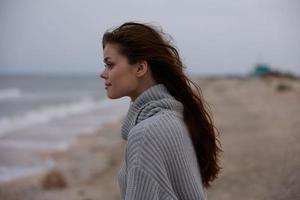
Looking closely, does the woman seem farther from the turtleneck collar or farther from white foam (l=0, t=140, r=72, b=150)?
white foam (l=0, t=140, r=72, b=150)

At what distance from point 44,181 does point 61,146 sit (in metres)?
6.16

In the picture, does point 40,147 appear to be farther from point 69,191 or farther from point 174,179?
point 174,179

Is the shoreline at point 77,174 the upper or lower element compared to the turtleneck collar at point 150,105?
lower

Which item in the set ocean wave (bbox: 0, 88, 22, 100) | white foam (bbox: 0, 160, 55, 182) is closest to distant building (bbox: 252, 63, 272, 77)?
ocean wave (bbox: 0, 88, 22, 100)

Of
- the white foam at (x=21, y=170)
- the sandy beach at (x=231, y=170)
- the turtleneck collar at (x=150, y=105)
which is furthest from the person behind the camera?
the white foam at (x=21, y=170)

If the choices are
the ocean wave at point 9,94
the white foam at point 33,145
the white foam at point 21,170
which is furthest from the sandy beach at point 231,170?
the ocean wave at point 9,94

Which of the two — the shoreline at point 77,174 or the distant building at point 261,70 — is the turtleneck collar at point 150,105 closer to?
the shoreline at point 77,174

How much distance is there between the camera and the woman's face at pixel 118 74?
1913 millimetres

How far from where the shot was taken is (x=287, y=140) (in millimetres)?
10766

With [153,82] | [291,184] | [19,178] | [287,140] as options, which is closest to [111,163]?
[19,178]

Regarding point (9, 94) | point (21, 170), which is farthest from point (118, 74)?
point (9, 94)

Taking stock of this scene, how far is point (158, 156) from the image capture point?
1.73 m

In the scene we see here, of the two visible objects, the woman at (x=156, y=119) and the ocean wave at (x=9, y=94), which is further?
the ocean wave at (x=9, y=94)

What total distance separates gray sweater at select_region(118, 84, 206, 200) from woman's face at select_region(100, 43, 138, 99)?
7cm
